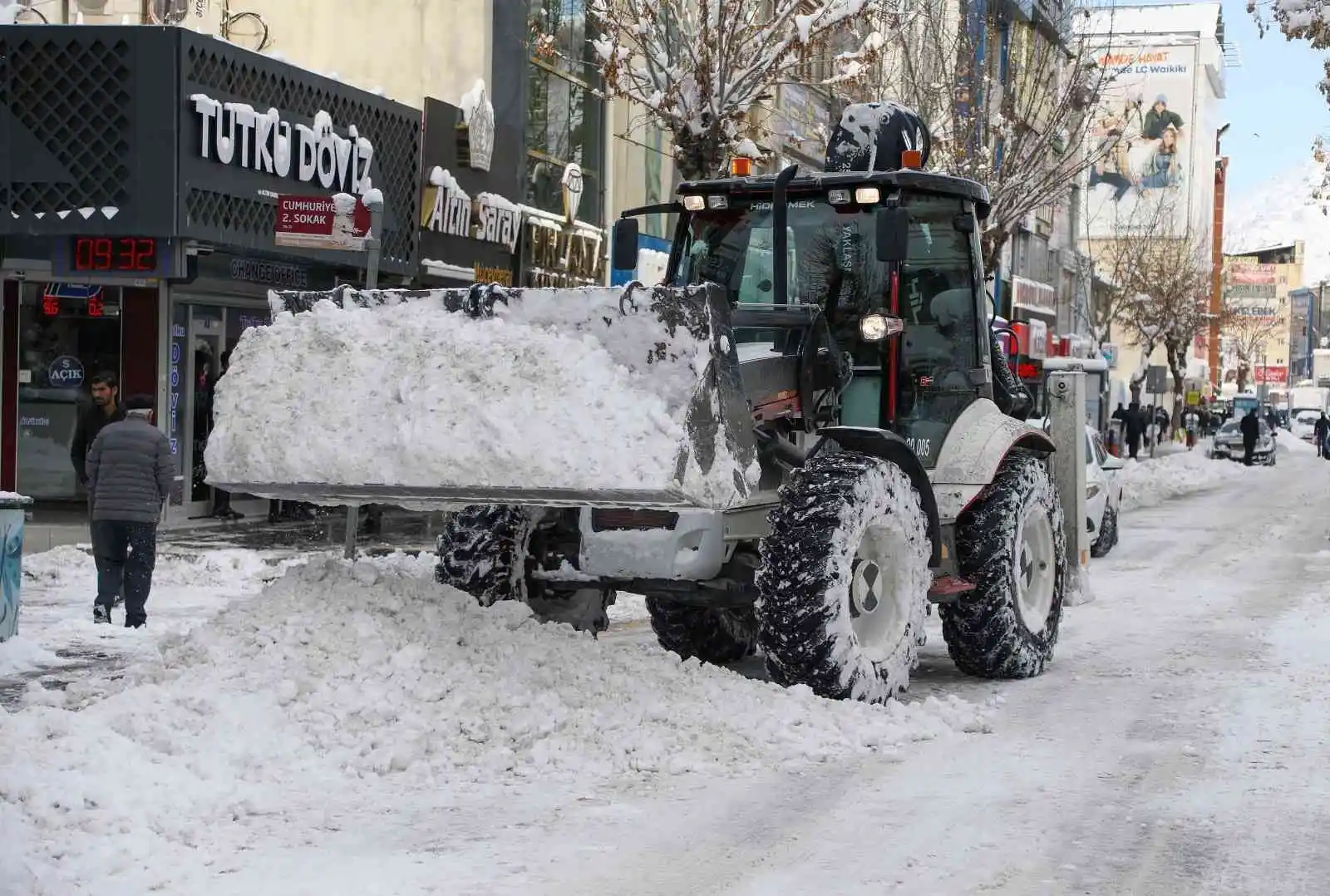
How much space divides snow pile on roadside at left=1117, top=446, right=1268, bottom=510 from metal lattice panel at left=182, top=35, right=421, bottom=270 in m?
11.6

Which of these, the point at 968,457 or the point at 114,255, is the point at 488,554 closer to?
the point at 968,457

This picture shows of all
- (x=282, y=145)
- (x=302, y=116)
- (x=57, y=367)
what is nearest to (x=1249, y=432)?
(x=302, y=116)

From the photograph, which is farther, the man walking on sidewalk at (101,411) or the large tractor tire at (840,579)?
the man walking on sidewalk at (101,411)

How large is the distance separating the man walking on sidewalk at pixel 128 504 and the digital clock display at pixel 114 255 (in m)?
6.86

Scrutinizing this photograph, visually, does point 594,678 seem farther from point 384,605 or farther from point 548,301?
point 548,301

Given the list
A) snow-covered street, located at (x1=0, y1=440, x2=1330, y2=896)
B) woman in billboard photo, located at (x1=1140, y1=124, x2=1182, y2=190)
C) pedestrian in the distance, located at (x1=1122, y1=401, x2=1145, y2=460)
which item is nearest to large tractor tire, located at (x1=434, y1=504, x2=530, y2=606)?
snow-covered street, located at (x1=0, y1=440, x2=1330, y2=896)

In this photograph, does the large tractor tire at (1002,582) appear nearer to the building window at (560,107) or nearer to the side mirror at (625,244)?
the side mirror at (625,244)

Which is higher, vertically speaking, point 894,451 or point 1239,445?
point 894,451

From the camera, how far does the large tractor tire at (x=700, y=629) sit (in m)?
10.2


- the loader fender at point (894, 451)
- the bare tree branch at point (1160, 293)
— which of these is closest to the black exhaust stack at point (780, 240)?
the loader fender at point (894, 451)

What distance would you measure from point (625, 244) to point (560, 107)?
17462mm

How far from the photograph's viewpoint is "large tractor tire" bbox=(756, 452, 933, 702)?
797 cm

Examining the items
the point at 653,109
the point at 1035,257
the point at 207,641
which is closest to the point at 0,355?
the point at 653,109

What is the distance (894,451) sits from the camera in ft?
28.8
